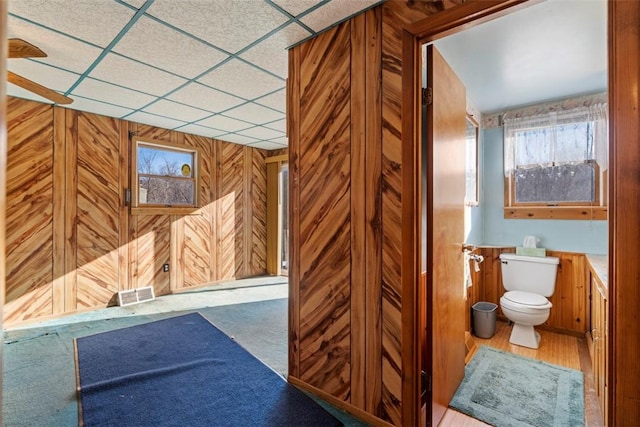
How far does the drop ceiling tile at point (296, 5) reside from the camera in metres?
1.66

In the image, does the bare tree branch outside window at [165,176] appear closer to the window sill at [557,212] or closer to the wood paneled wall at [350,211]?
the wood paneled wall at [350,211]

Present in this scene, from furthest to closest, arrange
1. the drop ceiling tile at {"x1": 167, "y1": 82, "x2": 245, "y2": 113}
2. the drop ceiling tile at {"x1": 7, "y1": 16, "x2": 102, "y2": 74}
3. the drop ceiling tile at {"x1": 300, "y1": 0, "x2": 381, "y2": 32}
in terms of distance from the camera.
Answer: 1. the drop ceiling tile at {"x1": 167, "y1": 82, "x2": 245, "y2": 113}
2. the drop ceiling tile at {"x1": 7, "y1": 16, "x2": 102, "y2": 74}
3. the drop ceiling tile at {"x1": 300, "y1": 0, "x2": 381, "y2": 32}

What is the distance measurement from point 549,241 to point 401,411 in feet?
8.81

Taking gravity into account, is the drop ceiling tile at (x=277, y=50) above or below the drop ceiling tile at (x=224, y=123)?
below

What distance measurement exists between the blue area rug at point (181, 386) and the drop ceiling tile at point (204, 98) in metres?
2.42

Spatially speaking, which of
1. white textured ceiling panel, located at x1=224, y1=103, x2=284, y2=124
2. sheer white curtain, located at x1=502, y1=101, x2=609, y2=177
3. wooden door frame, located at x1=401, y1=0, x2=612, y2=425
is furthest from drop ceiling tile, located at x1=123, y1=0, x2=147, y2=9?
sheer white curtain, located at x1=502, y1=101, x2=609, y2=177

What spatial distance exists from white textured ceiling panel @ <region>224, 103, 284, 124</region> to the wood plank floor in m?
3.28

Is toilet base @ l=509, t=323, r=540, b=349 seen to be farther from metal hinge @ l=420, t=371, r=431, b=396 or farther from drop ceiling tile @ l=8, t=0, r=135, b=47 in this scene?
drop ceiling tile @ l=8, t=0, r=135, b=47

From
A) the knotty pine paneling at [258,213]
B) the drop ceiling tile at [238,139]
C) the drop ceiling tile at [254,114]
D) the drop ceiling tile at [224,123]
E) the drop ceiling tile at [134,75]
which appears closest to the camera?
the drop ceiling tile at [134,75]

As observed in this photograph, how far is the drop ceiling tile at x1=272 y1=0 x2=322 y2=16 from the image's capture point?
1.66 m

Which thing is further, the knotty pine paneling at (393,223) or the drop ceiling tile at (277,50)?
the drop ceiling tile at (277,50)

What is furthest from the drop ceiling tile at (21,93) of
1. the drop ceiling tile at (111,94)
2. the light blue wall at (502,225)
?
the light blue wall at (502,225)

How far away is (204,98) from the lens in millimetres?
3135

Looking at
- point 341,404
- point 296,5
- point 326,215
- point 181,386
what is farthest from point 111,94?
point 341,404
